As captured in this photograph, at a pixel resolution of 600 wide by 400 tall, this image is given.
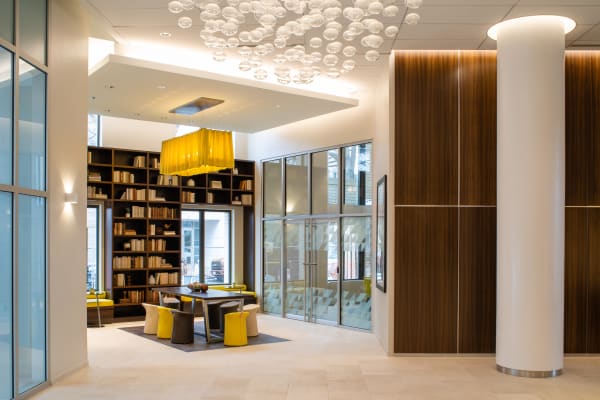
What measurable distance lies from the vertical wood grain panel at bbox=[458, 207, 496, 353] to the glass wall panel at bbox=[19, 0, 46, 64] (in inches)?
236

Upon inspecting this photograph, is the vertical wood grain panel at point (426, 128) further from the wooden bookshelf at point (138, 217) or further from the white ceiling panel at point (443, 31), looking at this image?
the wooden bookshelf at point (138, 217)

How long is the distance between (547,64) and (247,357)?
5.70m

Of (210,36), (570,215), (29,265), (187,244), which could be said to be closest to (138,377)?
(29,265)

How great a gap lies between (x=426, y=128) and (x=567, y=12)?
255cm

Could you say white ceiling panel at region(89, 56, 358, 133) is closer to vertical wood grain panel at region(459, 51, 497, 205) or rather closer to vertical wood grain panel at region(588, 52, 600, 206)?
vertical wood grain panel at region(459, 51, 497, 205)

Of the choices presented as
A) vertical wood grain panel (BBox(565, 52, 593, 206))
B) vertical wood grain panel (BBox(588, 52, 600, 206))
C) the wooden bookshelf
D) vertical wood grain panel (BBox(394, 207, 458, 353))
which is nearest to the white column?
vertical wood grain panel (BBox(394, 207, 458, 353))

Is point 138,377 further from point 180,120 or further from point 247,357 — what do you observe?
point 180,120

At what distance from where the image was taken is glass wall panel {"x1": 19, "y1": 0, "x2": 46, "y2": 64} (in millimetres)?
7051

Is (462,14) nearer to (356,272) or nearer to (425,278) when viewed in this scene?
(425,278)

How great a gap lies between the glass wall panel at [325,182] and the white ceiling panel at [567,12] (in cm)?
582

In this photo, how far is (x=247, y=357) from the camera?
9891mm

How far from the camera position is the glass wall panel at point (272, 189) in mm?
15297

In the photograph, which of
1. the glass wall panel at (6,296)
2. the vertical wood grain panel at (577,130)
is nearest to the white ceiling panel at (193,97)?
the glass wall panel at (6,296)

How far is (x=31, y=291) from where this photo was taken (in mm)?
7281
